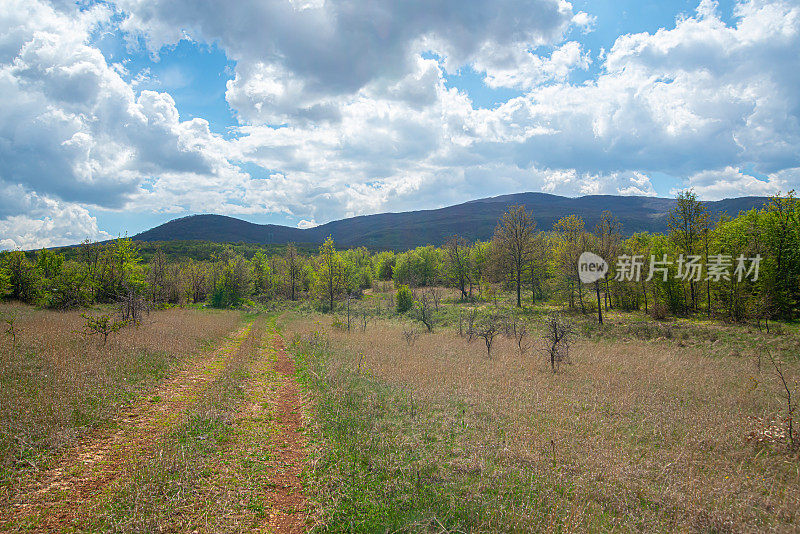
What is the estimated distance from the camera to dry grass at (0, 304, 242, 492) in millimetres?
5777

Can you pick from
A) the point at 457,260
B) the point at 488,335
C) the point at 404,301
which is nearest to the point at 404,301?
the point at 404,301

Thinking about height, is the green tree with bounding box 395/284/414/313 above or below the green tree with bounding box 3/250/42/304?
below

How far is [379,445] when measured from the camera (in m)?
6.54

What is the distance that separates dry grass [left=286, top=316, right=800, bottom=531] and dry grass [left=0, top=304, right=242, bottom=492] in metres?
6.30

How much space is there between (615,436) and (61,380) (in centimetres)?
1328

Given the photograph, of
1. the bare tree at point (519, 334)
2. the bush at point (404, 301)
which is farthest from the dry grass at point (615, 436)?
the bush at point (404, 301)

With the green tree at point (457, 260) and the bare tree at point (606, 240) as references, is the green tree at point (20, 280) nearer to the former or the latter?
the green tree at point (457, 260)

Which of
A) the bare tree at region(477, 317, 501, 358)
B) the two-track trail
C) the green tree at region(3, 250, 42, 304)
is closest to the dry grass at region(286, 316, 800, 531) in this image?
the bare tree at region(477, 317, 501, 358)

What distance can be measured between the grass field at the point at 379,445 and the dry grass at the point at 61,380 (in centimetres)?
5

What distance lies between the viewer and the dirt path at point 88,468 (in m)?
4.32

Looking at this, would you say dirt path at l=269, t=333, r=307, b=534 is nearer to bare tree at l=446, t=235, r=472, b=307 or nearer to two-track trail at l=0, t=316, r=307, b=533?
two-track trail at l=0, t=316, r=307, b=533

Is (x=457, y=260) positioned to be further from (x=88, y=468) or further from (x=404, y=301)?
(x=88, y=468)

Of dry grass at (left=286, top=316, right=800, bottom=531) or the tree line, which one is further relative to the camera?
the tree line

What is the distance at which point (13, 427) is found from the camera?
5.96 m
